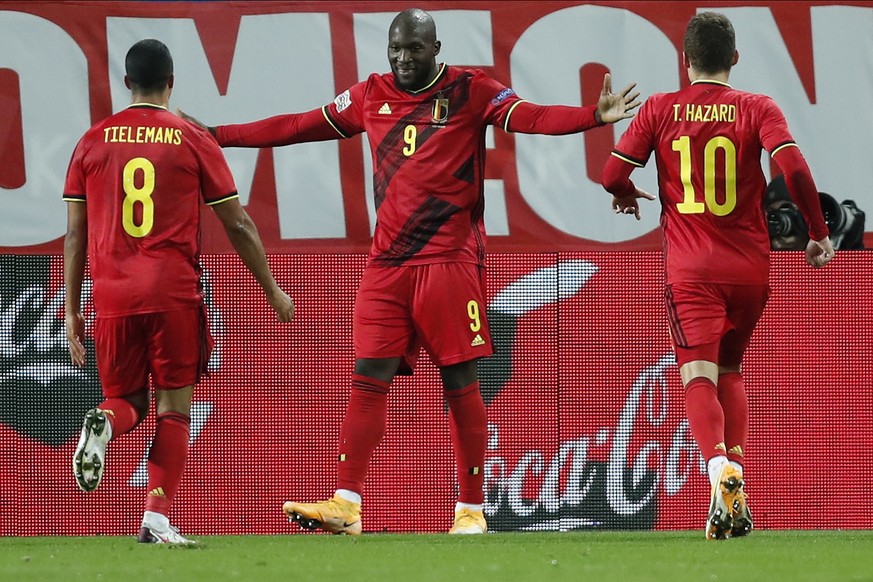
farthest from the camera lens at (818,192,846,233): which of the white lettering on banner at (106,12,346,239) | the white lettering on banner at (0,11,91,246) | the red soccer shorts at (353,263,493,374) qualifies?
the white lettering on banner at (0,11,91,246)

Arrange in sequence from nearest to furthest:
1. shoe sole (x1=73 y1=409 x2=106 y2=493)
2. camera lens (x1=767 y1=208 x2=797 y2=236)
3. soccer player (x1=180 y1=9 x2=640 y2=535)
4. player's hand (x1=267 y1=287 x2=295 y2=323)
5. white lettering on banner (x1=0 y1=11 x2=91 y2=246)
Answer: shoe sole (x1=73 y1=409 x2=106 y2=493) < player's hand (x1=267 y1=287 x2=295 y2=323) < soccer player (x1=180 y1=9 x2=640 y2=535) < camera lens (x1=767 y1=208 x2=797 y2=236) < white lettering on banner (x1=0 y1=11 x2=91 y2=246)

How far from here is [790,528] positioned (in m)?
7.46

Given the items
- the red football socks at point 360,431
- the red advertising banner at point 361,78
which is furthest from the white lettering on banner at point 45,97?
the red football socks at point 360,431

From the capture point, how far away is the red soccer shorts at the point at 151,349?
5816mm

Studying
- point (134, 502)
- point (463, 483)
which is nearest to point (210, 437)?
point (134, 502)

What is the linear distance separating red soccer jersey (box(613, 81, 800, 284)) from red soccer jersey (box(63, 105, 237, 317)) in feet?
5.35

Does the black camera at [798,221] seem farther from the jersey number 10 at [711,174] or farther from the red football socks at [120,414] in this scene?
the red football socks at [120,414]

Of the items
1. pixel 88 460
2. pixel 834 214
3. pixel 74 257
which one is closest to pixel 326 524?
pixel 88 460

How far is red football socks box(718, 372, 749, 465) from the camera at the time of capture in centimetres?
621

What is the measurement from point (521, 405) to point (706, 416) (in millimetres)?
1713

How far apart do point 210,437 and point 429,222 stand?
1765 millimetres

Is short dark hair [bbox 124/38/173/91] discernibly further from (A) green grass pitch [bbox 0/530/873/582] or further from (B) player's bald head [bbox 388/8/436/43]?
(A) green grass pitch [bbox 0/530/873/582]

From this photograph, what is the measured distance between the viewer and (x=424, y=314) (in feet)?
20.8

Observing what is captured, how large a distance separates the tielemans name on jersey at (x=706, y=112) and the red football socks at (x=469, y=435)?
1.35 metres
